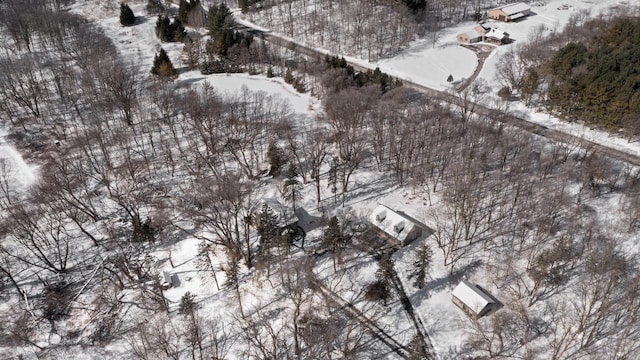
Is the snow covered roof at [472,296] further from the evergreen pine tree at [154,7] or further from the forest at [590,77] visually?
the evergreen pine tree at [154,7]

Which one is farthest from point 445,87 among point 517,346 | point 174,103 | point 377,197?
point 517,346

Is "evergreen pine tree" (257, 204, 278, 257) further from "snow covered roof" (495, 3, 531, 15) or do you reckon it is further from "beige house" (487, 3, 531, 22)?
"snow covered roof" (495, 3, 531, 15)

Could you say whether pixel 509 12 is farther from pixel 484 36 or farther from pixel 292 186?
pixel 292 186

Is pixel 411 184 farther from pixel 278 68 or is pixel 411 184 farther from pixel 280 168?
pixel 278 68

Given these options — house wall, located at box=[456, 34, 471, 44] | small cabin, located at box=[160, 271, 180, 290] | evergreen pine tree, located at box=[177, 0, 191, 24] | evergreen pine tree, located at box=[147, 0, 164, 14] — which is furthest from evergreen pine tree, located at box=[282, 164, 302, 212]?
evergreen pine tree, located at box=[147, 0, 164, 14]

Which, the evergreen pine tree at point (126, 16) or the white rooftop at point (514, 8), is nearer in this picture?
the white rooftop at point (514, 8)

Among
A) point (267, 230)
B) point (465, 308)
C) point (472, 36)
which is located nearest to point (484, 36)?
point (472, 36)

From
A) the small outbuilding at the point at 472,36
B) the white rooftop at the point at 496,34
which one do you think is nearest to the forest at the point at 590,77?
the white rooftop at the point at 496,34
